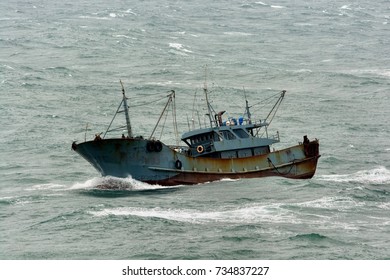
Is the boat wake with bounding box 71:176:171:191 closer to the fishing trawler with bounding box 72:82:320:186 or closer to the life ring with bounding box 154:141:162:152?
the fishing trawler with bounding box 72:82:320:186

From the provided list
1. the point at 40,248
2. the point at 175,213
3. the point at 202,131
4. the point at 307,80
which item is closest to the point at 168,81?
the point at 307,80

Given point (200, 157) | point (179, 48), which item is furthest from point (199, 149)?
point (179, 48)

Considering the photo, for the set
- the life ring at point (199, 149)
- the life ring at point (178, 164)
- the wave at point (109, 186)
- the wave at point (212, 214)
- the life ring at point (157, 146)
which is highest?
the life ring at point (157, 146)

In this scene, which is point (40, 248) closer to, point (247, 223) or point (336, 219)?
point (247, 223)

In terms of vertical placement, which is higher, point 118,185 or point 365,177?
point 118,185

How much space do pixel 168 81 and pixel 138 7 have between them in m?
71.0

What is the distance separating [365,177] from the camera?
2205 inches

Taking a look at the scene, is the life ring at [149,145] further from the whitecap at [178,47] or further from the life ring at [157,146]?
the whitecap at [178,47]

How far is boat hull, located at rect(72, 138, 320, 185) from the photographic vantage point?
2010 inches

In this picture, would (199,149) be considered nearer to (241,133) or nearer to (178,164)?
(178,164)

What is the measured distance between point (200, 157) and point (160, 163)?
2.77m

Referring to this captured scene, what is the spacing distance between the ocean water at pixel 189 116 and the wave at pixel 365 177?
32 cm

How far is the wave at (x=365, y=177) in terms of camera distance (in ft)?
178

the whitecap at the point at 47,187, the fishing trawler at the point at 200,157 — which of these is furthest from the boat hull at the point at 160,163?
the whitecap at the point at 47,187
